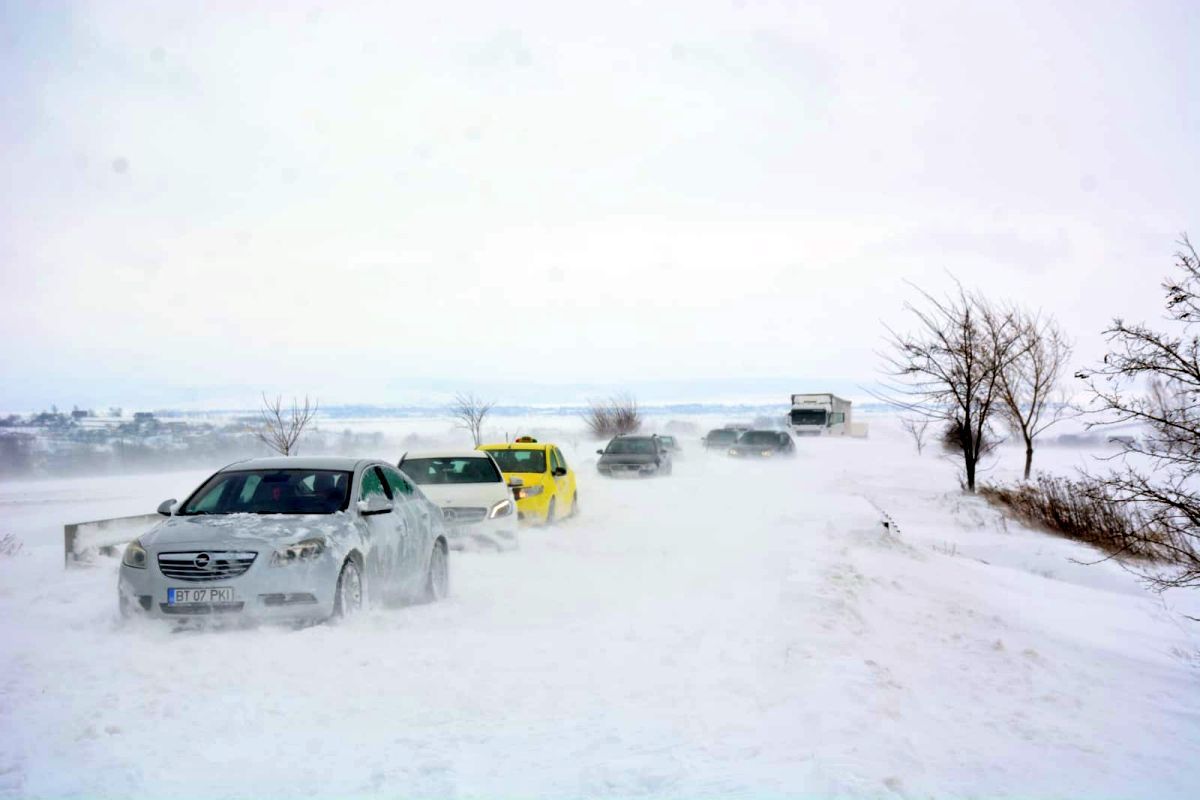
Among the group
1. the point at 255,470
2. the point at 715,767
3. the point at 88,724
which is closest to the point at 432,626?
the point at 255,470

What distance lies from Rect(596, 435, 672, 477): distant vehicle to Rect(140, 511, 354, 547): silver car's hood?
68.2 ft

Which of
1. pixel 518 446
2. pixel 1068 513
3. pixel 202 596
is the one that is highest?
pixel 518 446

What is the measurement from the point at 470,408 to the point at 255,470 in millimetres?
45389

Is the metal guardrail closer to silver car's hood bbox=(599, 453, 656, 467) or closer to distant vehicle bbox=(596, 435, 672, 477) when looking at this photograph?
distant vehicle bbox=(596, 435, 672, 477)

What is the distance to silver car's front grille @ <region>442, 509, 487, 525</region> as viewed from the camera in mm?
13312

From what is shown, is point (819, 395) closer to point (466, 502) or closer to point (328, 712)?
point (466, 502)

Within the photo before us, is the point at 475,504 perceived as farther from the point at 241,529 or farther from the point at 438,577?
the point at 241,529

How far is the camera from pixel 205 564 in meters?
7.34

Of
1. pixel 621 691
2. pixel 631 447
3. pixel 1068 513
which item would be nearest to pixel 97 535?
pixel 621 691

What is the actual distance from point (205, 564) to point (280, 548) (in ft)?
1.89

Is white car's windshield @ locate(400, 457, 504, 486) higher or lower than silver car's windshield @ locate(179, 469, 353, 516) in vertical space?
lower

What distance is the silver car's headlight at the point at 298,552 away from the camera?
24.3 ft

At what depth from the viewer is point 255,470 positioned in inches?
347

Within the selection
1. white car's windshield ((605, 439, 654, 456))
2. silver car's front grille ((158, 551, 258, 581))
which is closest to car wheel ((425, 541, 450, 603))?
silver car's front grille ((158, 551, 258, 581))
